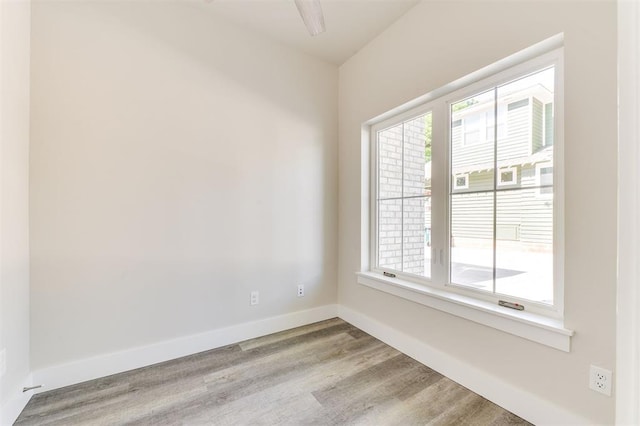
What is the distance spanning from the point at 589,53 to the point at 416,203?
4.44ft

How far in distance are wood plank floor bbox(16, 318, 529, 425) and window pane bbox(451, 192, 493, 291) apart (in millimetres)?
737

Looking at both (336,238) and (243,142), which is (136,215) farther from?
(336,238)

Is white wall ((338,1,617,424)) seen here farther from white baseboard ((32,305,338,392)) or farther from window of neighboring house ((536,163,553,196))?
white baseboard ((32,305,338,392))

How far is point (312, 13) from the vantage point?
58.5 inches

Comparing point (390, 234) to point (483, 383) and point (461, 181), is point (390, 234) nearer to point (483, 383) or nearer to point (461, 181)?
point (461, 181)

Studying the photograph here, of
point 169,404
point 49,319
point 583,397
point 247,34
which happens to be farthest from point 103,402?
point 247,34

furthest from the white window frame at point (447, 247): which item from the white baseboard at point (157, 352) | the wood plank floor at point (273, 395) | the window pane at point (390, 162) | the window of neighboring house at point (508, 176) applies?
the white baseboard at point (157, 352)

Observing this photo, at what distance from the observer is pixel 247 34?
2518 mm

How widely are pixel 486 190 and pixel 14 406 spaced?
124 inches

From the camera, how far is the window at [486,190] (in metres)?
1.56

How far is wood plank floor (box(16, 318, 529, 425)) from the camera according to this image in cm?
156

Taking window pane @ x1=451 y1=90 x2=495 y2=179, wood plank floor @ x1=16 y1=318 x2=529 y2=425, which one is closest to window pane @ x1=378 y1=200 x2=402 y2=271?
window pane @ x1=451 y1=90 x2=495 y2=179

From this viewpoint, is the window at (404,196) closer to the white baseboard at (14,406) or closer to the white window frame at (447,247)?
the white window frame at (447,247)
